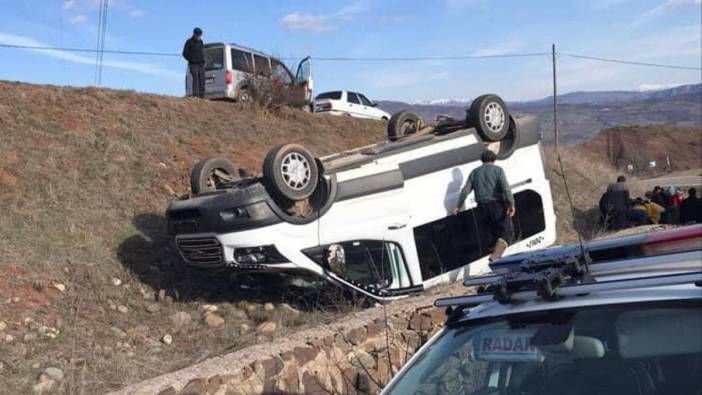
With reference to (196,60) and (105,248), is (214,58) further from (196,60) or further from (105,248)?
(105,248)

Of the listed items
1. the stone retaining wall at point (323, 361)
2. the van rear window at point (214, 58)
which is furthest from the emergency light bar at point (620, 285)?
the van rear window at point (214, 58)

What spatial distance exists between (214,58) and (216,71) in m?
0.33

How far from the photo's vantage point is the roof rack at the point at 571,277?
258 centimetres

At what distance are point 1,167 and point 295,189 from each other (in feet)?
16.3

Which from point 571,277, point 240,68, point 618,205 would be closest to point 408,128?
point 618,205

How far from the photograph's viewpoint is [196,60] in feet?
53.9

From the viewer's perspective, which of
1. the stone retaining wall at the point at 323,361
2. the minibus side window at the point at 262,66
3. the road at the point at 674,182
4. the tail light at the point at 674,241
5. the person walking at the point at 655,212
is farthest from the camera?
the road at the point at 674,182

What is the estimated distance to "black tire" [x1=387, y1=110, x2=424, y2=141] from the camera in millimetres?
10071

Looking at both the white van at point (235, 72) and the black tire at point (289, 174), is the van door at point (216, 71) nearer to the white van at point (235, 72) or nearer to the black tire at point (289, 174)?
the white van at point (235, 72)

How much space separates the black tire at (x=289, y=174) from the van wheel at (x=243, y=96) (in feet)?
32.6

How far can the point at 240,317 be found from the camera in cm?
828

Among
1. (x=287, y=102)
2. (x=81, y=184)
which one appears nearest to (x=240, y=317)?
(x=81, y=184)

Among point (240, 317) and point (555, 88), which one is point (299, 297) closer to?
point (240, 317)

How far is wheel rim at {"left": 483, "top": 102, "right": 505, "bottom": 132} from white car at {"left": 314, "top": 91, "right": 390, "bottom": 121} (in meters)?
13.4
